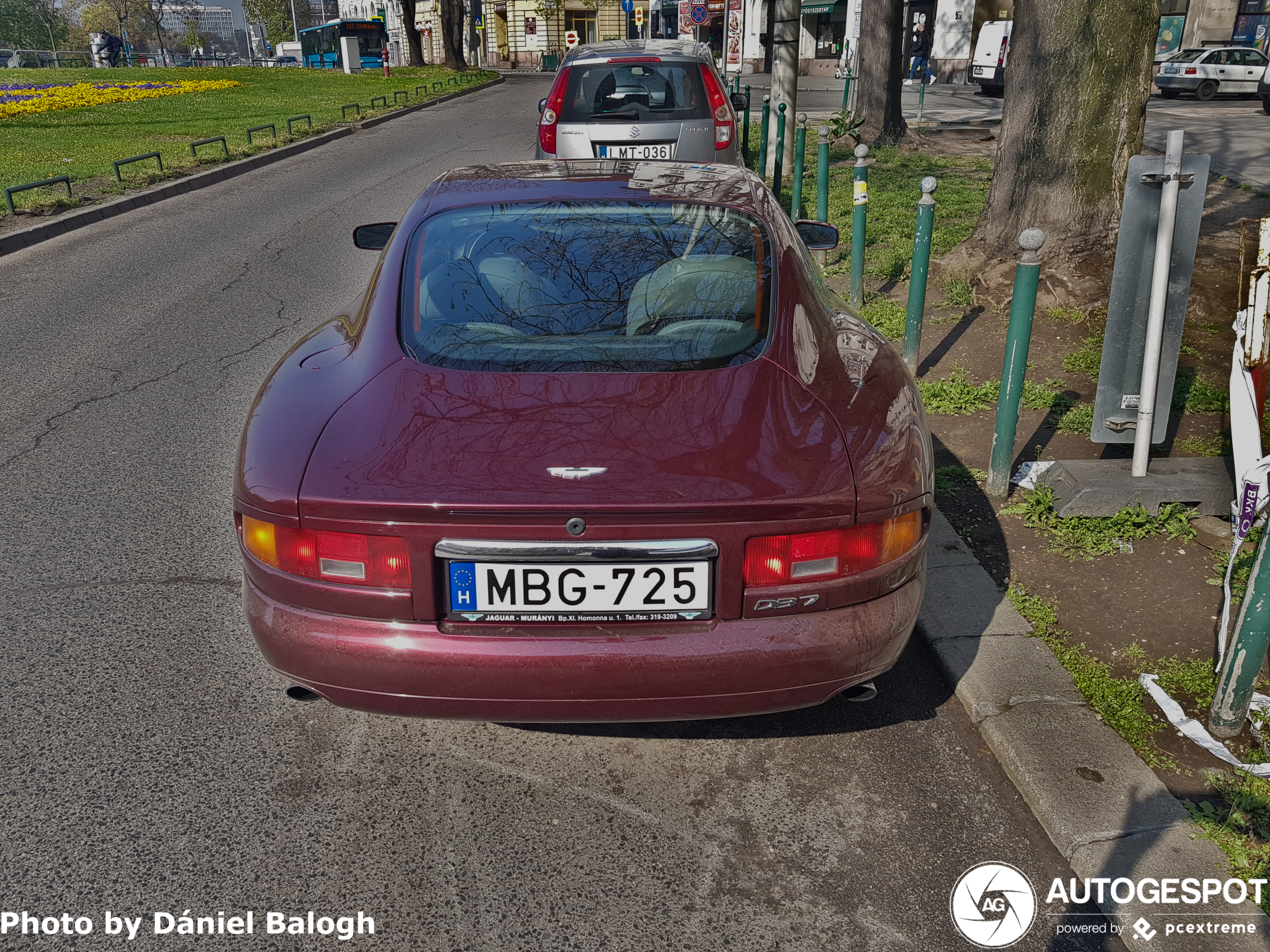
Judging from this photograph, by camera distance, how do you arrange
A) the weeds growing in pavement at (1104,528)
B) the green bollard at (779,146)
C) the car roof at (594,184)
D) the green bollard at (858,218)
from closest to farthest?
the car roof at (594,184) < the weeds growing in pavement at (1104,528) < the green bollard at (858,218) < the green bollard at (779,146)

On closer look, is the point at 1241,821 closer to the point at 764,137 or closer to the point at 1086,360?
the point at 1086,360

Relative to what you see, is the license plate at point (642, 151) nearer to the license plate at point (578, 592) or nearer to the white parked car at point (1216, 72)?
the license plate at point (578, 592)

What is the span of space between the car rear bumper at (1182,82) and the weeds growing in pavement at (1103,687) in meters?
29.3

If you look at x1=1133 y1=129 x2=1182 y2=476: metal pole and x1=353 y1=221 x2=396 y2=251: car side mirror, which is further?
x1=353 y1=221 x2=396 y2=251: car side mirror

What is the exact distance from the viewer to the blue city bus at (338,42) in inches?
2132

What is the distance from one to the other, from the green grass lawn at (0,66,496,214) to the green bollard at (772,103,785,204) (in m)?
8.43

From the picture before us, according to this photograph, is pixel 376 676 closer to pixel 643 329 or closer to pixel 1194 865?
pixel 643 329

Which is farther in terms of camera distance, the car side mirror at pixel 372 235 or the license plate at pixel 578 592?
the car side mirror at pixel 372 235

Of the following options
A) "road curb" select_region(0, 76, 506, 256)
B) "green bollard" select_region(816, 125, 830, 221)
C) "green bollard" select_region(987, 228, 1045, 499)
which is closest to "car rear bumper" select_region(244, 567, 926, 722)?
"green bollard" select_region(987, 228, 1045, 499)

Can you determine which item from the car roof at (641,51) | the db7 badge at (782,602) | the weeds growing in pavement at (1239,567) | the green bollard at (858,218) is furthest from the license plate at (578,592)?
the car roof at (641,51)

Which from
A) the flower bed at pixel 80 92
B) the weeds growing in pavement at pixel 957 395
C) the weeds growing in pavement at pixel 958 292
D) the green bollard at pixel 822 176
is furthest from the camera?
the flower bed at pixel 80 92

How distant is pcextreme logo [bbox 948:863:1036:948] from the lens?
7.50 ft

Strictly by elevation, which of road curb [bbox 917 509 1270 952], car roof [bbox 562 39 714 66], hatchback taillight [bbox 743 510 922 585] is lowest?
road curb [bbox 917 509 1270 952]

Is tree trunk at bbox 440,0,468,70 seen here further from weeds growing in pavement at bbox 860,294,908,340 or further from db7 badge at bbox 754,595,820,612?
db7 badge at bbox 754,595,820,612
